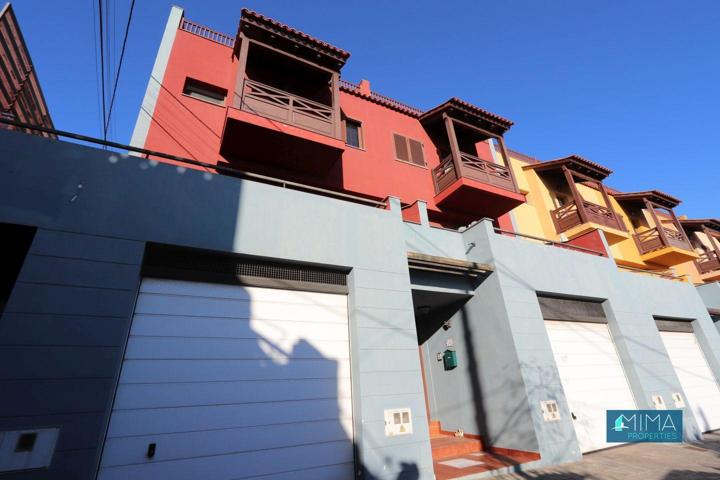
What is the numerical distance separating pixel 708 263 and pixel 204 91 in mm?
28089

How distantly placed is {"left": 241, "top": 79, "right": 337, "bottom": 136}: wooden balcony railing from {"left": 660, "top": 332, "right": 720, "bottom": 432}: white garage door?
40.2ft

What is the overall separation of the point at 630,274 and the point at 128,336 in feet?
42.7

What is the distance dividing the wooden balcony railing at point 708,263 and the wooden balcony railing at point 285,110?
24.6 meters

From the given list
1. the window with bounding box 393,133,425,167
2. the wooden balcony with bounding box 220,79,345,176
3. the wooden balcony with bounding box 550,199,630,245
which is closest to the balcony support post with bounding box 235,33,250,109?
the wooden balcony with bounding box 220,79,345,176

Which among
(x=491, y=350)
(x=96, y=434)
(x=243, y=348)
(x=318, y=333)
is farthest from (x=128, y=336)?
(x=491, y=350)

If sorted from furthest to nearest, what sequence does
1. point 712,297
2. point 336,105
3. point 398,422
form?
point 712,297 < point 336,105 < point 398,422

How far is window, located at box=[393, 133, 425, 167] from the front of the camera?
11.0 m

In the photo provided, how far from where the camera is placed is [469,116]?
37.9ft

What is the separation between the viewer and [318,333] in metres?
5.25

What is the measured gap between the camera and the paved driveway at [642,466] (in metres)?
5.31

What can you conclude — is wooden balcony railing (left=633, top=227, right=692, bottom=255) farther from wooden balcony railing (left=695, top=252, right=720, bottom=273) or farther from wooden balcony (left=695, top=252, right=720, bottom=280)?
wooden balcony railing (left=695, top=252, right=720, bottom=273)

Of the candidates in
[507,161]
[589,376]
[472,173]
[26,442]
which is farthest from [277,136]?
[589,376]

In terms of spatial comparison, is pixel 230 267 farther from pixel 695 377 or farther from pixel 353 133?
pixel 695 377

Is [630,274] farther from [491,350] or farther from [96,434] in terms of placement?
[96,434]
